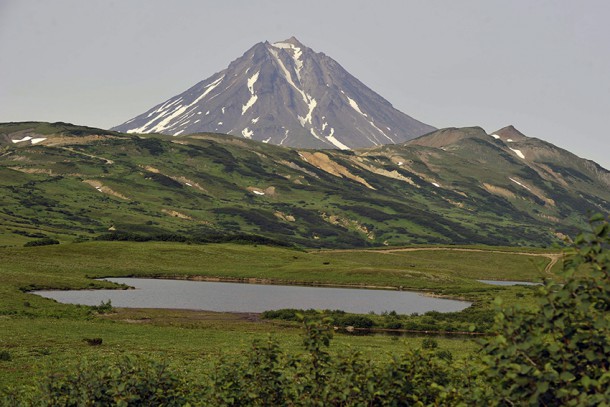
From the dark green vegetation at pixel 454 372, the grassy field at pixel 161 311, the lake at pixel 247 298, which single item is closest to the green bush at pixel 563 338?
the dark green vegetation at pixel 454 372

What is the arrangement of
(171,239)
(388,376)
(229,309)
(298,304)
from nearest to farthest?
A: (388,376)
(229,309)
(298,304)
(171,239)

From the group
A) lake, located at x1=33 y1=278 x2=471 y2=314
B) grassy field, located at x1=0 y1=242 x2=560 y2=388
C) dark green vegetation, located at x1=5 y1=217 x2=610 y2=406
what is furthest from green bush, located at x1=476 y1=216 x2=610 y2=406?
lake, located at x1=33 y1=278 x2=471 y2=314

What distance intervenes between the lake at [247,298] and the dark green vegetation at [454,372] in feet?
274

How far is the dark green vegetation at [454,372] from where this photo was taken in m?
12.5

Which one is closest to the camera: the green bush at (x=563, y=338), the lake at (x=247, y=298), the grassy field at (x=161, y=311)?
the green bush at (x=563, y=338)

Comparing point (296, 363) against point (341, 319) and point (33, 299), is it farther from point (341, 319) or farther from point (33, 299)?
point (33, 299)

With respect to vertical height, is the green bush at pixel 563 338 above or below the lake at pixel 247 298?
above

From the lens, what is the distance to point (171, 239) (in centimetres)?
19912

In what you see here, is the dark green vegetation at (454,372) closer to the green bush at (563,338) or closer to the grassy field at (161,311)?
the green bush at (563,338)

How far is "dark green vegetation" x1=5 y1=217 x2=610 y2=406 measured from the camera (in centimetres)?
1250

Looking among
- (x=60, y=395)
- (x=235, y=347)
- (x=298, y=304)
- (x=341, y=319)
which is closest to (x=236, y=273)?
(x=298, y=304)

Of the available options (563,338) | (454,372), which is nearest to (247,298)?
(454,372)

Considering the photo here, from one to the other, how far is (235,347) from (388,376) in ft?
141

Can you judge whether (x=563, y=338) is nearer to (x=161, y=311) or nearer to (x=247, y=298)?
(x=161, y=311)
